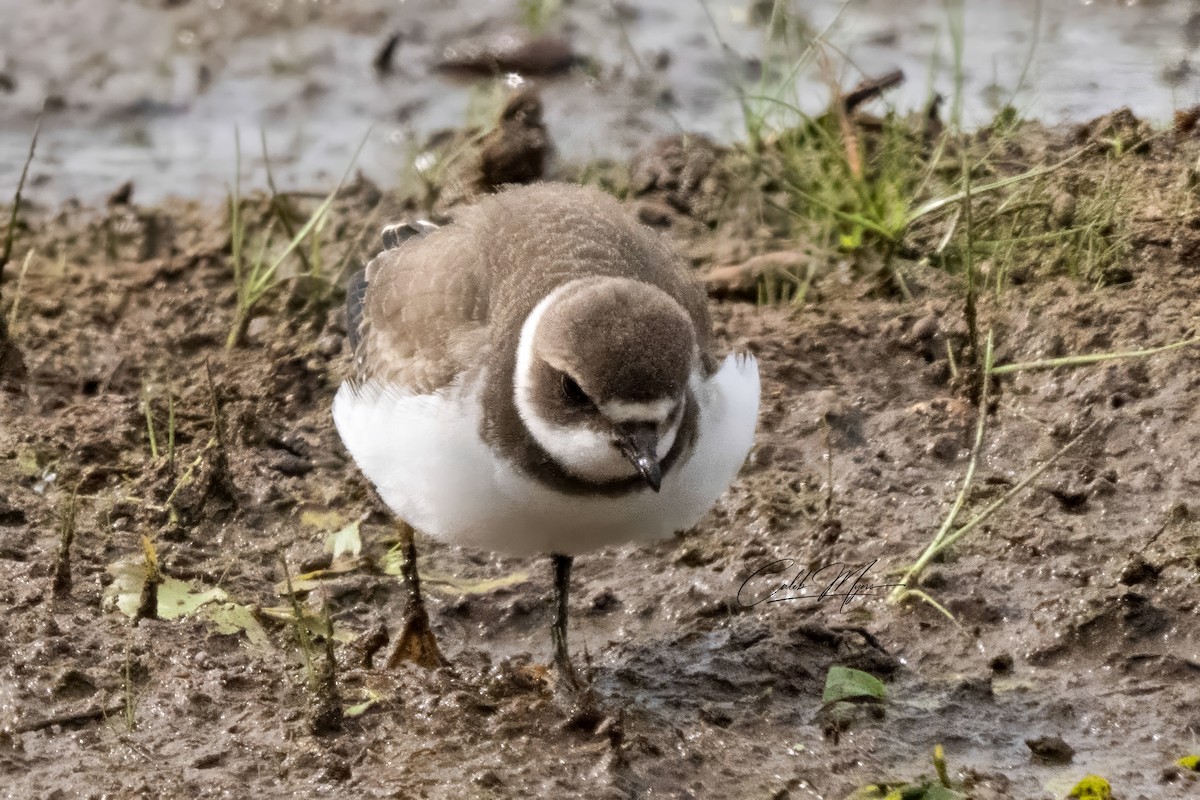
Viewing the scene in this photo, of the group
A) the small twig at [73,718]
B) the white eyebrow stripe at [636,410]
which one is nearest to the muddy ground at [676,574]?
the small twig at [73,718]

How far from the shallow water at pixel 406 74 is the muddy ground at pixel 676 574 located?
5.60 ft

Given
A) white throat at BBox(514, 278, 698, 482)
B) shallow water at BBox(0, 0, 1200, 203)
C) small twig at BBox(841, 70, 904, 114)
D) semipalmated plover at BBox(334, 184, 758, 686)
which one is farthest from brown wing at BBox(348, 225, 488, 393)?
small twig at BBox(841, 70, 904, 114)

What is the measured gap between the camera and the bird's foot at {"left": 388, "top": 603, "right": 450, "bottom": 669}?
521cm

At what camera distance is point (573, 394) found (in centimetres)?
446

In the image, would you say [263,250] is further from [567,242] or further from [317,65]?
[317,65]

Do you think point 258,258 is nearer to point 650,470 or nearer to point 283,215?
point 283,215

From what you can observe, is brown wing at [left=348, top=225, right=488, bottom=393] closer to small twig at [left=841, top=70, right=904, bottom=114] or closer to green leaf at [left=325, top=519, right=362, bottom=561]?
green leaf at [left=325, top=519, right=362, bottom=561]

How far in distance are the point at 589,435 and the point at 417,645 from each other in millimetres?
Result: 1247

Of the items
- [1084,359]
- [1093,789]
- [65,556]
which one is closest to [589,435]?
[1093,789]

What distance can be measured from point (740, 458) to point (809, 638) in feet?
2.51

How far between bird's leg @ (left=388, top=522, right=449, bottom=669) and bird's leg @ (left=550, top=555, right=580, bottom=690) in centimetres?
40

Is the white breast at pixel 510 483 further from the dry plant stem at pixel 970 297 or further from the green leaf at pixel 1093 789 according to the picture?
the dry plant stem at pixel 970 297

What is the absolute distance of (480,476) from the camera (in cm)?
459

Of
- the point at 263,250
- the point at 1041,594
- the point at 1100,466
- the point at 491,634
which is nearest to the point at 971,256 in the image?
the point at 1100,466
